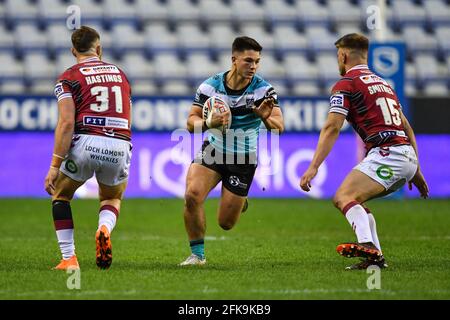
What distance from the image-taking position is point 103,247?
8148mm

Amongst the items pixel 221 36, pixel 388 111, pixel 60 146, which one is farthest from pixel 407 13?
pixel 60 146

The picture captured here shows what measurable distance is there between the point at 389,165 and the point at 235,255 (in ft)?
7.32

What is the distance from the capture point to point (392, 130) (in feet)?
27.7

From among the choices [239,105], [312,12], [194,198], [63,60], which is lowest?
[194,198]

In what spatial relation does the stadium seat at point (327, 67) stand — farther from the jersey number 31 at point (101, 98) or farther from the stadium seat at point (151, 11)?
the jersey number 31 at point (101, 98)

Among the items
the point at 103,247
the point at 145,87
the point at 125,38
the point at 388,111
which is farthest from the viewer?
the point at 125,38

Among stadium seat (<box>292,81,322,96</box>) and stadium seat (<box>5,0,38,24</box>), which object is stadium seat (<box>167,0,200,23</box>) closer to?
stadium seat (<box>292,81,322,96</box>)

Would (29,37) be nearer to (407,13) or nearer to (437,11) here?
(407,13)

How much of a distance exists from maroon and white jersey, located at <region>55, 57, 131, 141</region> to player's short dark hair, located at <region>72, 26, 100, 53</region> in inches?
4.8

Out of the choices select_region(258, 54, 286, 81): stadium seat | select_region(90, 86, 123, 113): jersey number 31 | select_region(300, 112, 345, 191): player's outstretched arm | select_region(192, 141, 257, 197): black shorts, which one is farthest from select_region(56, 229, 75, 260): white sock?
select_region(258, 54, 286, 81): stadium seat

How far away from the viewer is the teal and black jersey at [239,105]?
9.09 meters

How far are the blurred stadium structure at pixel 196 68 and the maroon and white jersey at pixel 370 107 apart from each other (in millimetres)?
8424

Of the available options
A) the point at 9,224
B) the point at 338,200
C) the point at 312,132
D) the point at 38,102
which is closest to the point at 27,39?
the point at 38,102

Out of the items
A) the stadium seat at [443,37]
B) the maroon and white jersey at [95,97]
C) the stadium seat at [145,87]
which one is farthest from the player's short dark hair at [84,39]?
the stadium seat at [443,37]
